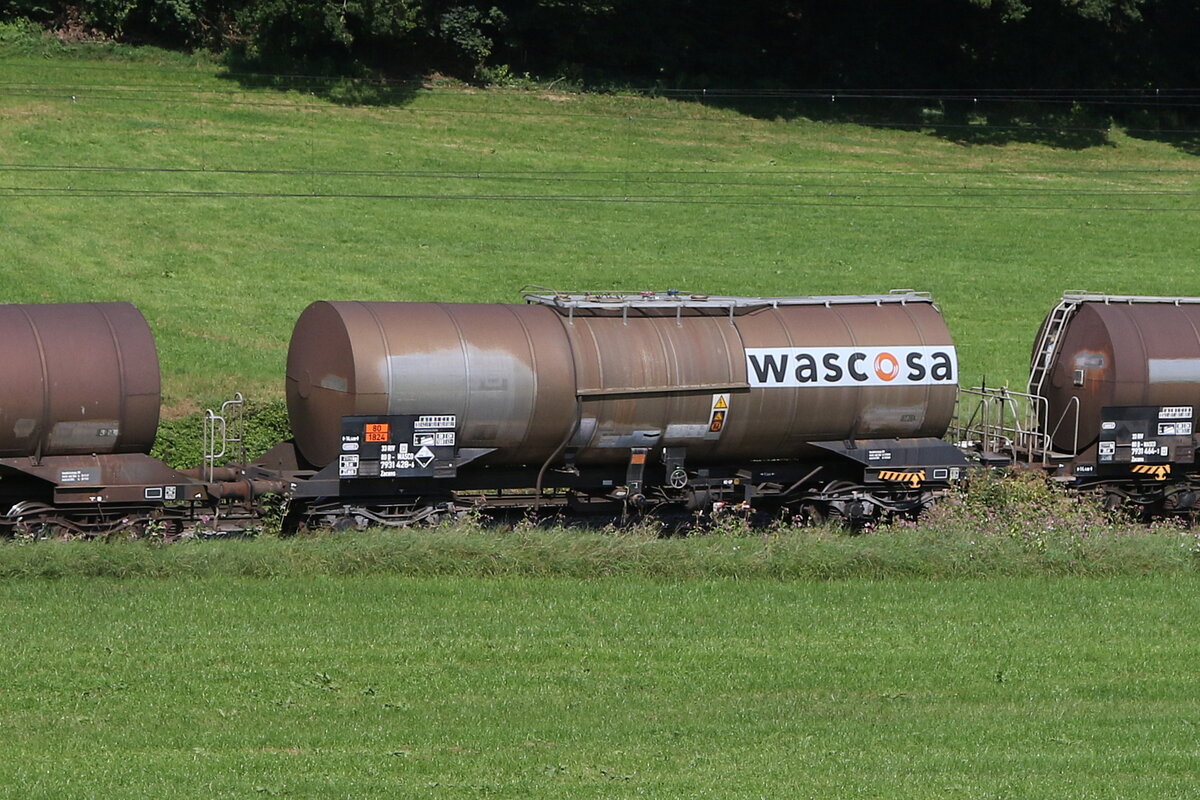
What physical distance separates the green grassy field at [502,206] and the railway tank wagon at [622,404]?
776cm

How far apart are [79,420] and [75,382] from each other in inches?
20.2

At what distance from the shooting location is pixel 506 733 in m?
11.4

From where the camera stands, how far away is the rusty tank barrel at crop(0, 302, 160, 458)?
1803cm

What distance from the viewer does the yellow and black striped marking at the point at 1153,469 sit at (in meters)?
23.6

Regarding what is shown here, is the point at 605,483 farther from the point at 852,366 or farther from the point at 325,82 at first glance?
the point at 325,82

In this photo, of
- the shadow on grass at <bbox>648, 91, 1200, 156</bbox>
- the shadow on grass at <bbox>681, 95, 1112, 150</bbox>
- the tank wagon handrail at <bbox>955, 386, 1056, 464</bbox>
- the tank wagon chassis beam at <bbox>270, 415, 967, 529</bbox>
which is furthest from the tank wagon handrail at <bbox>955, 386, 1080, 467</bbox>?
the shadow on grass at <bbox>648, 91, 1200, 156</bbox>

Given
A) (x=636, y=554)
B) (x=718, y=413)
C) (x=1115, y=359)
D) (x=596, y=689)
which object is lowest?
(x=596, y=689)

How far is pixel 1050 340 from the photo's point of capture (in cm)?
2442

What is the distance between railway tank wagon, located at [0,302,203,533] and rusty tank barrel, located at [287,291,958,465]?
222 centimetres

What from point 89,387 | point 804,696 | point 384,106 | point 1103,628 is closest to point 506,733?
point 804,696

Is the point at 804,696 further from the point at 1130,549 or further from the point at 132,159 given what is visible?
the point at 132,159

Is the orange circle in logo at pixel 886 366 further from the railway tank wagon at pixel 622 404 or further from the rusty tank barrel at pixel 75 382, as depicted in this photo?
the rusty tank barrel at pixel 75 382

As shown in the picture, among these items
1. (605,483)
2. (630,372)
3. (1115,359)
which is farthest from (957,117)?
(630,372)

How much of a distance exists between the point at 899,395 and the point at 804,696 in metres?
9.71
